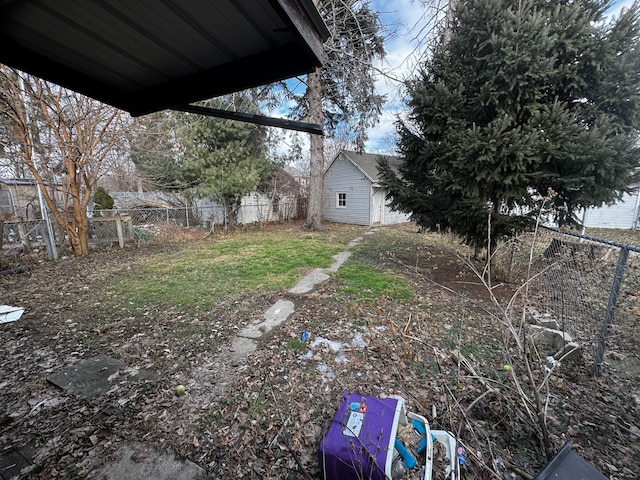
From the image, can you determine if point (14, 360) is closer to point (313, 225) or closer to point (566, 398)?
point (566, 398)

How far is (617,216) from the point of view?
13.2 meters

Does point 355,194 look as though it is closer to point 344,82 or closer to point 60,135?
point 344,82

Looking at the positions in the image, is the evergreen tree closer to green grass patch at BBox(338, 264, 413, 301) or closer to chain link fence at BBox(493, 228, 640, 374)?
green grass patch at BBox(338, 264, 413, 301)

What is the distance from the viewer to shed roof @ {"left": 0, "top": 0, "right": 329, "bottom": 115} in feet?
4.97

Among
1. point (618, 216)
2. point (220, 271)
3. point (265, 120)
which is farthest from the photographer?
point (618, 216)

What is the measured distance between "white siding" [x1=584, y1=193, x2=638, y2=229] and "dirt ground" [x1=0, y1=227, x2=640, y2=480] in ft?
49.7

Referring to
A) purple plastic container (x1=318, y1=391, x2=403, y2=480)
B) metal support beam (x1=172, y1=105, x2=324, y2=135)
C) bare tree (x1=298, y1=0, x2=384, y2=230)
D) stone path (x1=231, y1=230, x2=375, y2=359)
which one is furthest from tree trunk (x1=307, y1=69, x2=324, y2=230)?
purple plastic container (x1=318, y1=391, x2=403, y2=480)

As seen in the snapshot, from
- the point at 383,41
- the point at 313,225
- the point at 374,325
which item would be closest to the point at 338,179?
the point at 313,225

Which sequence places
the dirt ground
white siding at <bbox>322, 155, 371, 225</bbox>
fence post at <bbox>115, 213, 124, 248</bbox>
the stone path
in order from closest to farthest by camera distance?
the dirt ground, the stone path, fence post at <bbox>115, 213, 124, 248</bbox>, white siding at <bbox>322, 155, 371, 225</bbox>

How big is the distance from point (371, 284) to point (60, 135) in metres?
8.32

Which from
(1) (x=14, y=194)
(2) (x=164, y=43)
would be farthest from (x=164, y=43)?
(1) (x=14, y=194)

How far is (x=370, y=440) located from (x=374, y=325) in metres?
2.12

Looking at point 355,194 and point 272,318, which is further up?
point 355,194

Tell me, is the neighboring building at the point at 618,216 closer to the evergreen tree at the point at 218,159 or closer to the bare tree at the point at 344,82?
the bare tree at the point at 344,82
